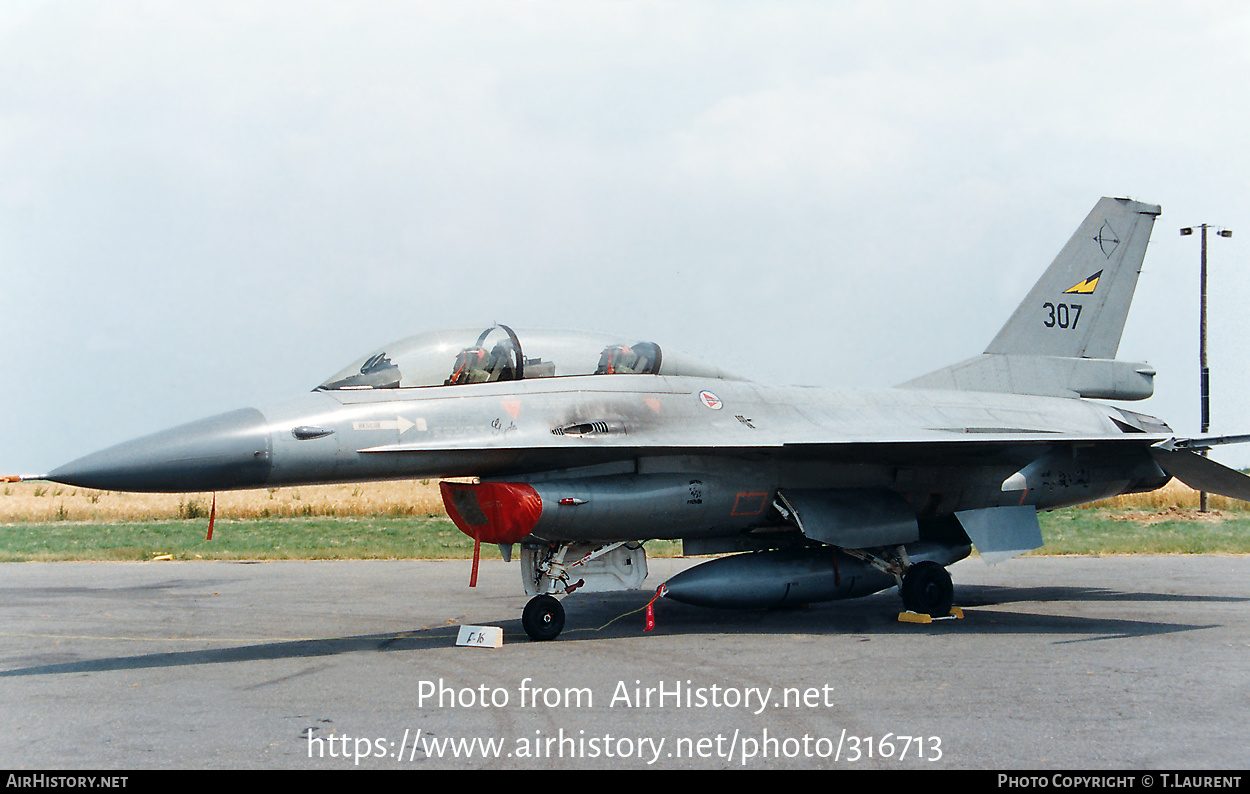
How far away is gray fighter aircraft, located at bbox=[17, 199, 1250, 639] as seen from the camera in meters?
8.41

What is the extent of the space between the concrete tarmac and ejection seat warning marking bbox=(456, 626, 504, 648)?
0.21 metres

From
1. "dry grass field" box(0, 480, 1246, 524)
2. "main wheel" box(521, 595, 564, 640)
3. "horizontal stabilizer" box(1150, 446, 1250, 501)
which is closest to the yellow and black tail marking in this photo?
"horizontal stabilizer" box(1150, 446, 1250, 501)

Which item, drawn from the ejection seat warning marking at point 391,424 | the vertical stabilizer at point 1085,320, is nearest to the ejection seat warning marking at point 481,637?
the ejection seat warning marking at point 391,424

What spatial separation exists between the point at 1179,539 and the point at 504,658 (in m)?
18.3

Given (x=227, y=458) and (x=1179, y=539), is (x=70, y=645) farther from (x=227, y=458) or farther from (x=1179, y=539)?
(x=1179, y=539)

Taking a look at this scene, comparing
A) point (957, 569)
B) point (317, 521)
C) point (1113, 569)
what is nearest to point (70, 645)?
point (957, 569)

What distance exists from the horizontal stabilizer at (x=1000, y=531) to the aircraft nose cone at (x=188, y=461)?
7782 mm

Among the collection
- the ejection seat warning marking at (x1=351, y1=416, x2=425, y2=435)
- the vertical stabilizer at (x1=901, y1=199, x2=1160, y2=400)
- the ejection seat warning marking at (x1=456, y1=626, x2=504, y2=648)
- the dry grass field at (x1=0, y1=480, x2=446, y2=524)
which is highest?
the vertical stabilizer at (x1=901, y1=199, x2=1160, y2=400)

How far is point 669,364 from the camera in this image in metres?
10.6

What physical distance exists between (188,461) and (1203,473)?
11107 millimetres

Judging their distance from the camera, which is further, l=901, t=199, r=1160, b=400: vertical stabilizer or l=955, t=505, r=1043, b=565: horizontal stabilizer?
l=901, t=199, r=1160, b=400: vertical stabilizer

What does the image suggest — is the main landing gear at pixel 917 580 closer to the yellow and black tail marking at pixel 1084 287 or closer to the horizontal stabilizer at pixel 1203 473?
the horizontal stabilizer at pixel 1203 473

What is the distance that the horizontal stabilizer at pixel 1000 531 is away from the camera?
1120 cm

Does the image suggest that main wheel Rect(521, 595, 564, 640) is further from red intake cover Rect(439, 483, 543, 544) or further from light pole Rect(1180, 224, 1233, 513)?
light pole Rect(1180, 224, 1233, 513)
